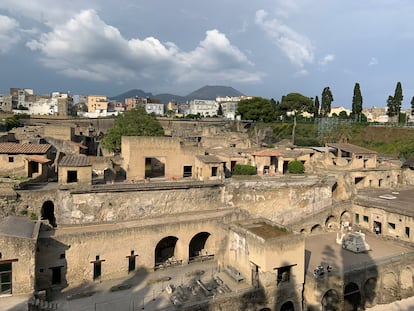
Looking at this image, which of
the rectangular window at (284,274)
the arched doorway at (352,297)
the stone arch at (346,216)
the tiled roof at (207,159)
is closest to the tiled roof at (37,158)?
the tiled roof at (207,159)

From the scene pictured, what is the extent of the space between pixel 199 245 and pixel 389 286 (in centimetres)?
1348

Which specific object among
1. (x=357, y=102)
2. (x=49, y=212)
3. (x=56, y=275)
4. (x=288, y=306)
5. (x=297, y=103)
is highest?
(x=297, y=103)

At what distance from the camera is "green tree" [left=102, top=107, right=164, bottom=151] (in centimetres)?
3931

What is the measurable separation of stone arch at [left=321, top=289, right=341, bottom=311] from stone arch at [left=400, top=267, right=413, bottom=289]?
5.72 meters

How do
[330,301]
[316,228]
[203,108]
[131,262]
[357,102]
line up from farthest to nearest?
[203,108], [357,102], [316,228], [131,262], [330,301]

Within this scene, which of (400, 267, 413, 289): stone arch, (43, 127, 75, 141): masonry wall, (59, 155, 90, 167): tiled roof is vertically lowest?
(400, 267, 413, 289): stone arch

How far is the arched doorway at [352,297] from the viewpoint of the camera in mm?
21797

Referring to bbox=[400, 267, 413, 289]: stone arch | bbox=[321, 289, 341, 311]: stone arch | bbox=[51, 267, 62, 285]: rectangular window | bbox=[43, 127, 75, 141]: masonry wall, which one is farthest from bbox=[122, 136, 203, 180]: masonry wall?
bbox=[400, 267, 413, 289]: stone arch

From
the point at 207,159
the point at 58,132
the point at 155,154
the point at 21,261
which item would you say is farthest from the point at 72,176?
the point at 58,132

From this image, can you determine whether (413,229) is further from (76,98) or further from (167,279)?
(76,98)

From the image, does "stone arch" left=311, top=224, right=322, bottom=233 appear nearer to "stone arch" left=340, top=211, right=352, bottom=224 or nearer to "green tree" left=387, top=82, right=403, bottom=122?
"stone arch" left=340, top=211, right=352, bottom=224

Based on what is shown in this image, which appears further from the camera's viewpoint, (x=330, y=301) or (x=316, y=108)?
(x=316, y=108)

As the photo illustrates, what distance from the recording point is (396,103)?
195ft

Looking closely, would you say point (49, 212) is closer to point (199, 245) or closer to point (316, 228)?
point (199, 245)
